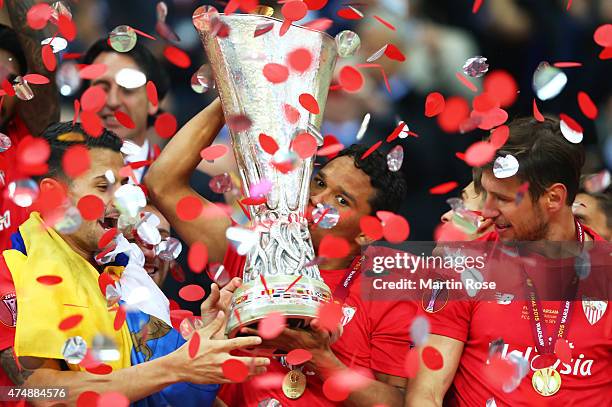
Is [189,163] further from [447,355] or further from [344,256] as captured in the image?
[447,355]

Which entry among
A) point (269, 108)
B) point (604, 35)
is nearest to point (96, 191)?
point (269, 108)

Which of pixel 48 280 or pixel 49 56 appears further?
pixel 49 56

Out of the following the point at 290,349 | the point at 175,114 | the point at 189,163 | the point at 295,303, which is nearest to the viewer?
the point at 295,303

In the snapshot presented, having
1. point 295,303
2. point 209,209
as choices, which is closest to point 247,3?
point 209,209

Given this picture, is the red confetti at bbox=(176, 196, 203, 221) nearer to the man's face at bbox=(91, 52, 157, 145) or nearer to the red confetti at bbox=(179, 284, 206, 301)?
the red confetti at bbox=(179, 284, 206, 301)

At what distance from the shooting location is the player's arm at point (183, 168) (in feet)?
12.2

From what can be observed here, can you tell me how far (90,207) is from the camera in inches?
137

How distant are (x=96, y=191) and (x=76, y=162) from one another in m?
0.10

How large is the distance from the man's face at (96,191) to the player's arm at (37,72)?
552mm

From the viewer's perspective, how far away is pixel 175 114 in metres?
4.34

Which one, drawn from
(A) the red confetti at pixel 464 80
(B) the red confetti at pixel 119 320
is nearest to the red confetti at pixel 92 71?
(B) the red confetti at pixel 119 320

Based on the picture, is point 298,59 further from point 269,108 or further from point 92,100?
Result: point 92,100

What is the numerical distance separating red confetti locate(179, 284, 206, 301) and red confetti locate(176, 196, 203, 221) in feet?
0.72

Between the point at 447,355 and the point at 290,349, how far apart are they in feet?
1.66
